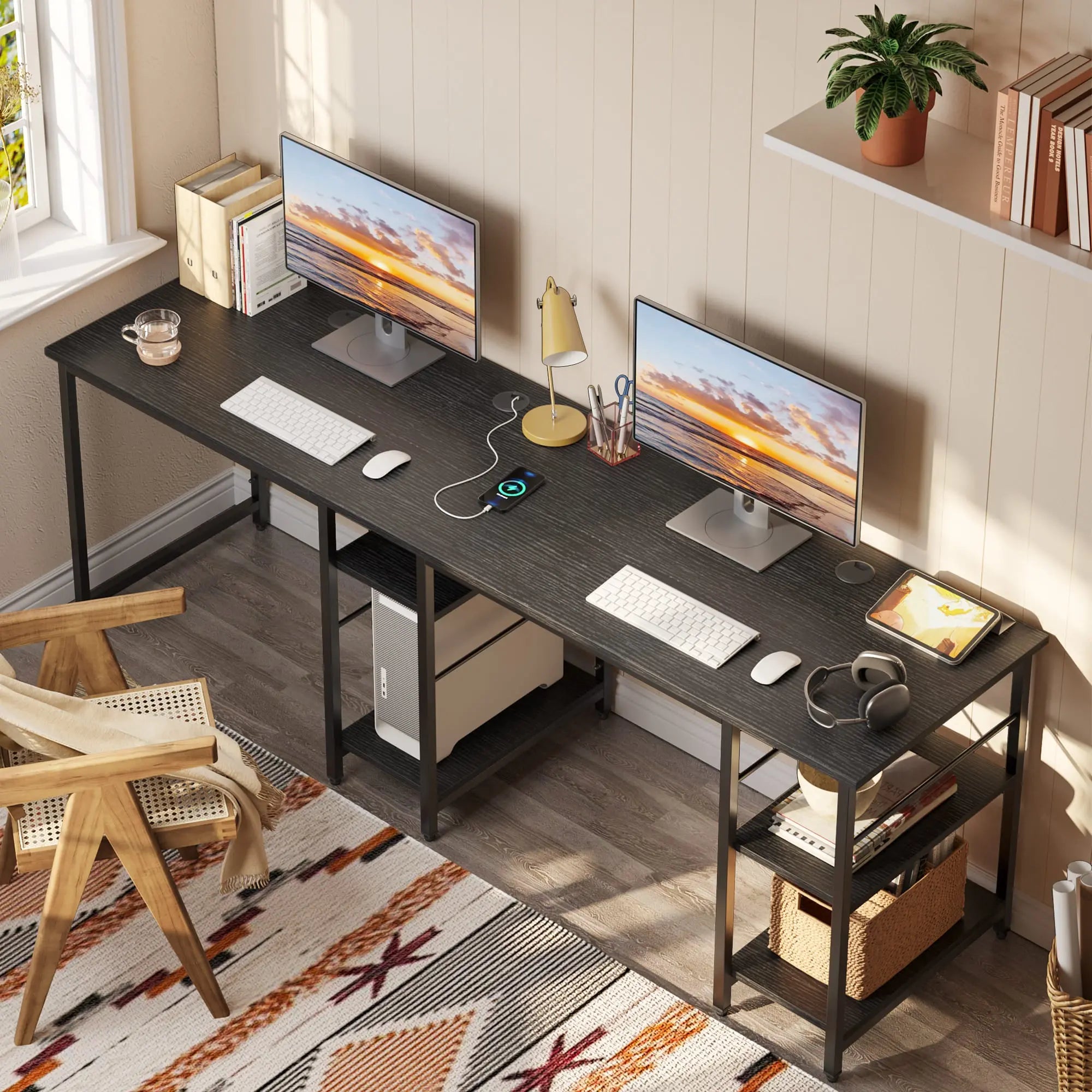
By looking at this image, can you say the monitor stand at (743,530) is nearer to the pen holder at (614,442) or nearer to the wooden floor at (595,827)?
the pen holder at (614,442)

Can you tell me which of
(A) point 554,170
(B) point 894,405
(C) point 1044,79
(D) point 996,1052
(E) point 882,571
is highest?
(C) point 1044,79

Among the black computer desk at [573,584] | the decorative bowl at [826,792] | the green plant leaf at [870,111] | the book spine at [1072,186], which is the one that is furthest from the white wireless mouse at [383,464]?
the book spine at [1072,186]

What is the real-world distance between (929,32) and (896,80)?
0.37 ft

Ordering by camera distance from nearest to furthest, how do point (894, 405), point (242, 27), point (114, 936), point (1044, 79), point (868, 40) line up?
point (1044, 79)
point (868, 40)
point (894, 405)
point (114, 936)
point (242, 27)

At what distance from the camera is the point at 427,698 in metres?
3.76

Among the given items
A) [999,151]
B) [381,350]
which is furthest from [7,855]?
[999,151]

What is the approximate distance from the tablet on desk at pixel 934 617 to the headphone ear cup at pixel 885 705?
0.63 feet

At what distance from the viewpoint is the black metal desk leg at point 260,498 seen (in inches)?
190

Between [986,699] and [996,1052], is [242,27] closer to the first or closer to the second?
[986,699]

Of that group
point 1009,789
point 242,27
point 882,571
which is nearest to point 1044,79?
point 882,571

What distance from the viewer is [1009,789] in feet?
11.6

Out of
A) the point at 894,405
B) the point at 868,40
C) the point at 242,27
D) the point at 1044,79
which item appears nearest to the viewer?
the point at 1044,79

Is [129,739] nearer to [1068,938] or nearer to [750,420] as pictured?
[750,420]

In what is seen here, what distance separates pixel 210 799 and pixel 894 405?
1.53m
